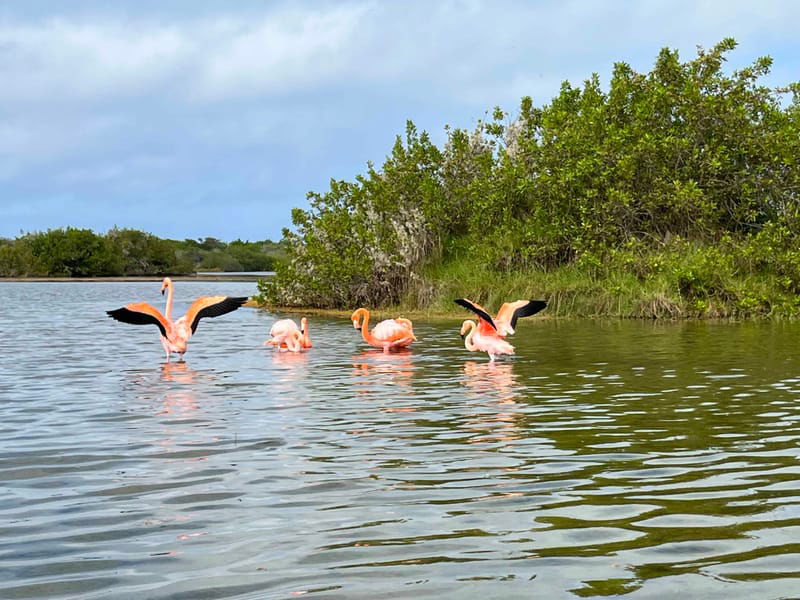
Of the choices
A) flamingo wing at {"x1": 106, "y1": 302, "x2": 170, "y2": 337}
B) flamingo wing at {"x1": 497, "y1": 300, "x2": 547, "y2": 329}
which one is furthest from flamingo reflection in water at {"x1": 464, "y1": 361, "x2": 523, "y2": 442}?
flamingo wing at {"x1": 106, "y1": 302, "x2": 170, "y2": 337}

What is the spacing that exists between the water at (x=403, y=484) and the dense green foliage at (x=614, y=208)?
1405 centimetres

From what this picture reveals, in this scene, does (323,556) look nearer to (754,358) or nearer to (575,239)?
(754,358)

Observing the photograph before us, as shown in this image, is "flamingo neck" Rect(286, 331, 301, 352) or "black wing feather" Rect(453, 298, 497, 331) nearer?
"black wing feather" Rect(453, 298, 497, 331)

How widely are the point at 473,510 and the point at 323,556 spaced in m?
1.14

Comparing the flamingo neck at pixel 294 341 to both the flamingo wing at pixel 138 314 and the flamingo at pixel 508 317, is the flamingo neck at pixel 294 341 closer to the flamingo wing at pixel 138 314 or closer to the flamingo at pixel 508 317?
the flamingo wing at pixel 138 314

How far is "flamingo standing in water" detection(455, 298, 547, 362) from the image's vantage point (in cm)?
1531

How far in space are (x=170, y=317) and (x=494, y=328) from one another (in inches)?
193

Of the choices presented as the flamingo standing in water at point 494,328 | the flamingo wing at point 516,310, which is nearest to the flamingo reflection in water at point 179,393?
the flamingo standing in water at point 494,328

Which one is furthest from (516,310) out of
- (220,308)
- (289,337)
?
(220,308)

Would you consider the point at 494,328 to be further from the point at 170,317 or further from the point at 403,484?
the point at 403,484

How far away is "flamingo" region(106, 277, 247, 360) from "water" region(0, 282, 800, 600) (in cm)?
155

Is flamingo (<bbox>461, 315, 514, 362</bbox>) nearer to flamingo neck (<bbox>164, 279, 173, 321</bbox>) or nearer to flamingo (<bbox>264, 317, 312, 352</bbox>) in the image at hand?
flamingo (<bbox>264, 317, 312, 352</bbox>)

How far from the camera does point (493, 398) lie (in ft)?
36.0

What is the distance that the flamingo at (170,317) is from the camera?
14930 millimetres
